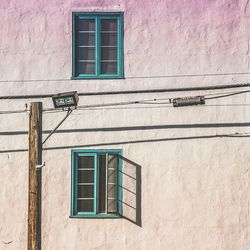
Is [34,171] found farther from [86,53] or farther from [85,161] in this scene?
[86,53]

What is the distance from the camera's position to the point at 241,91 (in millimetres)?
12797

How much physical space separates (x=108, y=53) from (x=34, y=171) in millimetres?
3475

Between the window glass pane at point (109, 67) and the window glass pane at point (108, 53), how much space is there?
14 cm

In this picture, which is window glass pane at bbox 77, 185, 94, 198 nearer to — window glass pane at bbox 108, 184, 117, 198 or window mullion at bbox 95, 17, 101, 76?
window glass pane at bbox 108, 184, 117, 198

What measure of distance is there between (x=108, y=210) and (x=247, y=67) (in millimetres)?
4638

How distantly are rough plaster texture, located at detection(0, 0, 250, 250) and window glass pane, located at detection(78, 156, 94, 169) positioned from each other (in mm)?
303

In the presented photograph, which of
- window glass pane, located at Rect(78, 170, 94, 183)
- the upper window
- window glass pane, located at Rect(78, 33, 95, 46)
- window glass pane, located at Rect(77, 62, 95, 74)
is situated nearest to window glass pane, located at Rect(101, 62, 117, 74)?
the upper window

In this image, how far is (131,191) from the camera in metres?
12.8

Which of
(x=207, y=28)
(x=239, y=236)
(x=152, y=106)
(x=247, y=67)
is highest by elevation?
(x=207, y=28)

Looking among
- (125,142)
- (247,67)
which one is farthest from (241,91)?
(125,142)

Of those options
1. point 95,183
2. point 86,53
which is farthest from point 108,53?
point 95,183

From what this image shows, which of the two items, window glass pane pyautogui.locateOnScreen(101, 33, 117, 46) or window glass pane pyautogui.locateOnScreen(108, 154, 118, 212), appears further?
window glass pane pyautogui.locateOnScreen(101, 33, 117, 46)

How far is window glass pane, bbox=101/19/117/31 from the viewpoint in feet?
43.2

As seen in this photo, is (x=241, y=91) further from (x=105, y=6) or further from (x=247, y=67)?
(x=105, y=6)
